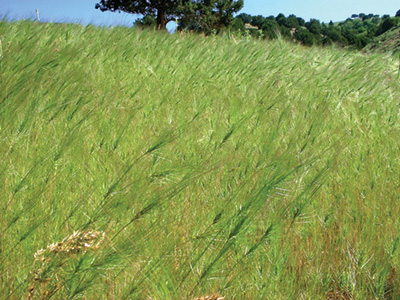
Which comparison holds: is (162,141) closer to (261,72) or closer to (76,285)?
(76,285)

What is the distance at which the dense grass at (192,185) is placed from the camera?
41.1 inches

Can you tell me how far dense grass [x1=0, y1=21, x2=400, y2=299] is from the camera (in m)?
1.04

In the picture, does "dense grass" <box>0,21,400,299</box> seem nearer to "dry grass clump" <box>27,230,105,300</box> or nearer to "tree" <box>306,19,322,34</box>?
"dry grass clump" <box>27,230,105,300</box>

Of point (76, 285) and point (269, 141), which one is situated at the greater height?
point (269, 141)

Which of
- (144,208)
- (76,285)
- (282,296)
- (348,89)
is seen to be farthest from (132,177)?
(348,89)

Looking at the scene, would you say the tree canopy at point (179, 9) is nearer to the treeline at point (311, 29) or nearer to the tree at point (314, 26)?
the treeline at point (311, 29)

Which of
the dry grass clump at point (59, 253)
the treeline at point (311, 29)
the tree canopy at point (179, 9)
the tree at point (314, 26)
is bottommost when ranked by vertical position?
the dry grass clump at point (59, 253)

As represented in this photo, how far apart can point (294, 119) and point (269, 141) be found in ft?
2.29

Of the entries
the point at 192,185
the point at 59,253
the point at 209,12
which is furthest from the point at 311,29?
the point at 59,253

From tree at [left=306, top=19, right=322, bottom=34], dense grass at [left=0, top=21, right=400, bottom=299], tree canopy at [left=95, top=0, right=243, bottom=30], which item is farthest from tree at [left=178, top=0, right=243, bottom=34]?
tree at [left=306, top=19, right=322, bottom=34]

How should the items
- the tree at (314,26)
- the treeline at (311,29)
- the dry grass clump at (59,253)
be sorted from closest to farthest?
the dry grass clump at (59,253), the treeline at (311,29), the tree at (314,26)

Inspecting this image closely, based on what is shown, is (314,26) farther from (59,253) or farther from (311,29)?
(59,253)

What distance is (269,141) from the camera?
5.30 feet

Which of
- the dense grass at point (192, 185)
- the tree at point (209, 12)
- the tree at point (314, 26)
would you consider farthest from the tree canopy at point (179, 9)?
the tree at point (314, 26)
